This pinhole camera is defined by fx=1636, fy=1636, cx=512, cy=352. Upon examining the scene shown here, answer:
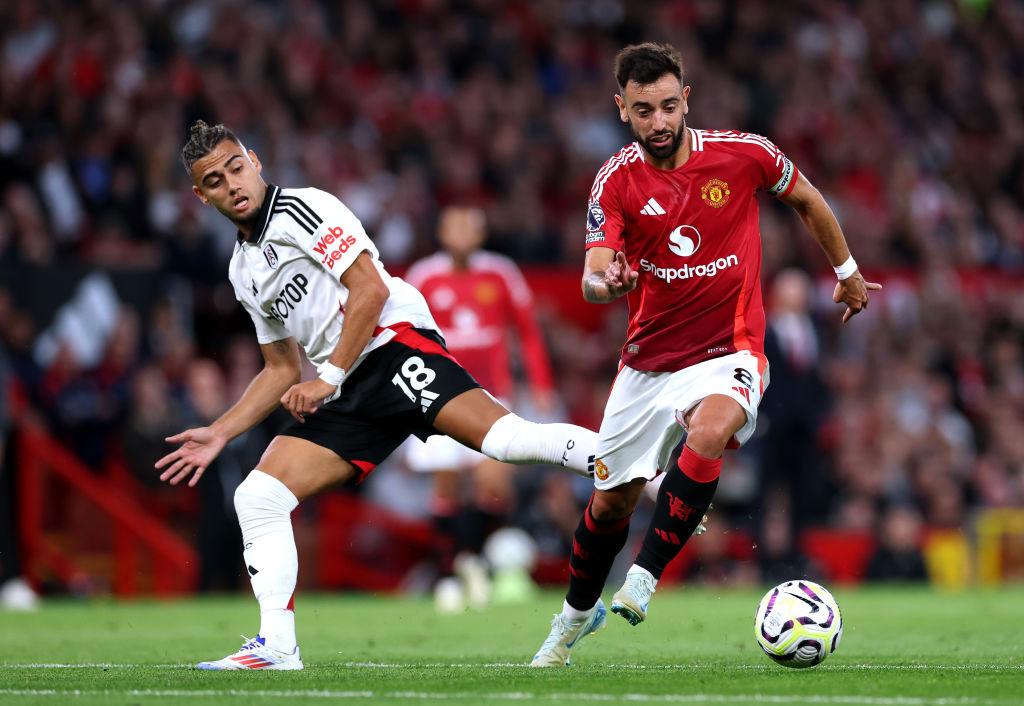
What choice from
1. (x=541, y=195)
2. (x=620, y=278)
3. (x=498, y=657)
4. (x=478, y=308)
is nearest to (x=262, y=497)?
(x=498, y=657)

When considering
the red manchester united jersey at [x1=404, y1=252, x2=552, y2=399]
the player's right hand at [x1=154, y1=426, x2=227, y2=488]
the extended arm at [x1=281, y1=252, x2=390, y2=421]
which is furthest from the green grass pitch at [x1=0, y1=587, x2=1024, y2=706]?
the red manchester united jersey at [x1=404, y1=252, x2=552, y2=399]

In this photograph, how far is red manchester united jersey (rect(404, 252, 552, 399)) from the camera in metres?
13.1

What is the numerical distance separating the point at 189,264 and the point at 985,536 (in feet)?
28.1

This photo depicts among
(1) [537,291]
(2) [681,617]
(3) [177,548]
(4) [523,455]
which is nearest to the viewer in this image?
(4) [523,455]

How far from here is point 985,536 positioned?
17.0 meters

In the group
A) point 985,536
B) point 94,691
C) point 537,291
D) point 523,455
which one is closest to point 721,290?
point 523,455

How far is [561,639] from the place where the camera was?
288 inches

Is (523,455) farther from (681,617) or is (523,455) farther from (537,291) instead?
(537,291)

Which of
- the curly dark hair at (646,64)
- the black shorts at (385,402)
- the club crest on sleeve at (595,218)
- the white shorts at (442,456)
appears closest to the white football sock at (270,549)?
the black shorts at (385,402)

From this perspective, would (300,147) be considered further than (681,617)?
Yes

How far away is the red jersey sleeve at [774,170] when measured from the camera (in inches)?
287

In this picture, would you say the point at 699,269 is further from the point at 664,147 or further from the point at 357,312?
the point at 357,312

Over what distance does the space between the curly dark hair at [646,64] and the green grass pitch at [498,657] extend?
2.53 m

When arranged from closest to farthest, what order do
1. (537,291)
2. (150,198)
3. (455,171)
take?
(150,198) → (537,291) → (455,171)
